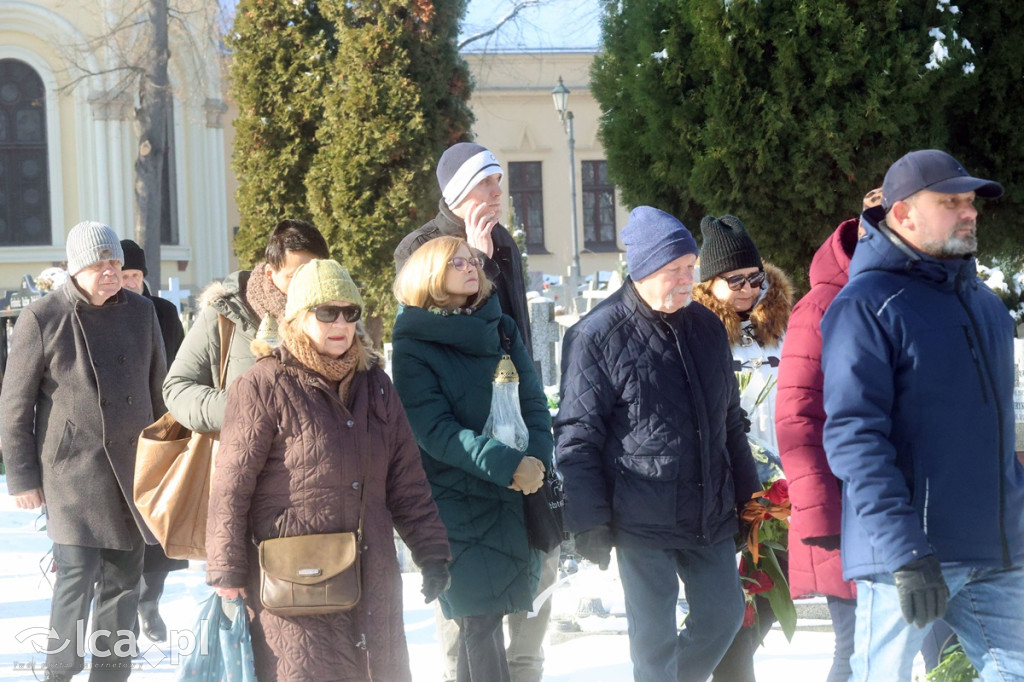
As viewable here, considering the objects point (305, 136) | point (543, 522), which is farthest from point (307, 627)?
point (305, 136)

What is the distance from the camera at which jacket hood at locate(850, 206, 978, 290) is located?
3.52 m

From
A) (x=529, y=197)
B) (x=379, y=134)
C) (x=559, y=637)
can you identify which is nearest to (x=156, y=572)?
(x=559, y=637)

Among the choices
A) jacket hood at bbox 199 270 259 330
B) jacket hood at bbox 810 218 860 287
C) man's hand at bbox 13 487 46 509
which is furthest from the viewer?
man's hand at bbox 13 487 46 509

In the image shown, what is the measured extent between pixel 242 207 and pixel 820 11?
6620mm

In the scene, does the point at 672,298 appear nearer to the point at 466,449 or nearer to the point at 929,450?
the point at 466,449

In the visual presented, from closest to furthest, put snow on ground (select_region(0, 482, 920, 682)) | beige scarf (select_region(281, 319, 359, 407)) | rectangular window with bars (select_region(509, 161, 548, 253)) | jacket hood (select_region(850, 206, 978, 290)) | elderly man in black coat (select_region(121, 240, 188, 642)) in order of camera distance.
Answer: jacket hood (select_region(850, 206, 978, 290)) → beige scarf (select_region(281, 319, 359, 407)) → snow on ground (select_region(0, 482, 920, 682)) → elderly man in black coat (select_region(121, 240, 188, 642)) → rectangular window with bars (select_region(509, 161, 548, 253))

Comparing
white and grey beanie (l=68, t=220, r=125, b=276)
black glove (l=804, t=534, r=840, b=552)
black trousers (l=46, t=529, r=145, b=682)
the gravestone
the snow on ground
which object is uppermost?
white and grey beanie (l=68, t=220, r=125, b=276)

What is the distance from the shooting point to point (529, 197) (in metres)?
32.7

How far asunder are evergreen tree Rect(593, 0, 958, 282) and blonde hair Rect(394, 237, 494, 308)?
3.36m

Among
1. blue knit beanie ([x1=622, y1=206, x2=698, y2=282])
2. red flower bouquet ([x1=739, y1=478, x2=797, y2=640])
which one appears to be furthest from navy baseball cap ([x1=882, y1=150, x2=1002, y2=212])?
red flower bouquet ([x1=739, y1=478, x2=797, y2=640])

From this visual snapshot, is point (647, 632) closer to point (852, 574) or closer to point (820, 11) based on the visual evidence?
point (852, 574)

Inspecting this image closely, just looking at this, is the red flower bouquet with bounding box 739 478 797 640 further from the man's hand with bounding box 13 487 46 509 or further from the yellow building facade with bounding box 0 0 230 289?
the yellow building facade with bounding box 0 0 230 289

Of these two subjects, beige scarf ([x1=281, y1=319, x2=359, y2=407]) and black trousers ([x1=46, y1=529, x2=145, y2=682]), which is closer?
beige scarf ([x1=281, y1=319, x2=359, y2=407])

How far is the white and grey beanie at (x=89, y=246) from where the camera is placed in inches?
207
